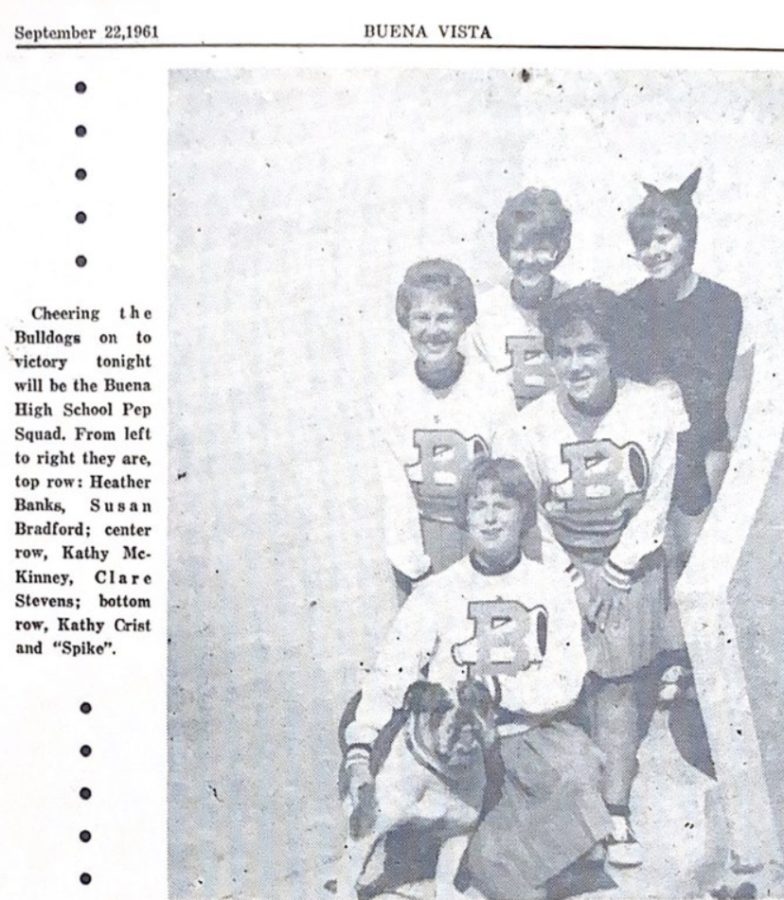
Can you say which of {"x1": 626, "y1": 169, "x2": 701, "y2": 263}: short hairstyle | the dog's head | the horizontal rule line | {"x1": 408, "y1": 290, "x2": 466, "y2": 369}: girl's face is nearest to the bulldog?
the dog's head

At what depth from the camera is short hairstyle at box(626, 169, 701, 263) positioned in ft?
3.04

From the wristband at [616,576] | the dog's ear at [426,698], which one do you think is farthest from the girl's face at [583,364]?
the dog's ear at [426,698]

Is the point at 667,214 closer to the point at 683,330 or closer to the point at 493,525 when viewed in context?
the point at 683,330

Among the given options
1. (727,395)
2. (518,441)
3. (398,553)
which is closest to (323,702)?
(398,553)

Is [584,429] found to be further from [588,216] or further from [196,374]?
[196,374]

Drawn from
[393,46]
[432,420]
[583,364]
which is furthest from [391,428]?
[393,46]

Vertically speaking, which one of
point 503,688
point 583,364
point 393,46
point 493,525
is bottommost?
point 503,688

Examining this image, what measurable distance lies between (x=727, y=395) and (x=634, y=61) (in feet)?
0.75

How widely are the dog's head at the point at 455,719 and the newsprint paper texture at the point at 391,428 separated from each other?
0.01 metres

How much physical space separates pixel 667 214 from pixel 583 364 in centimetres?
11

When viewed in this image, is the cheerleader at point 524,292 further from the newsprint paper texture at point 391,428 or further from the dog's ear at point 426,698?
the dog's ear at point 426,698

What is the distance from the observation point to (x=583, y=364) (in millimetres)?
928

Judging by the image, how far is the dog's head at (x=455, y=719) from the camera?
921 millimetres

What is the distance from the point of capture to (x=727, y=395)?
3.05 feet
